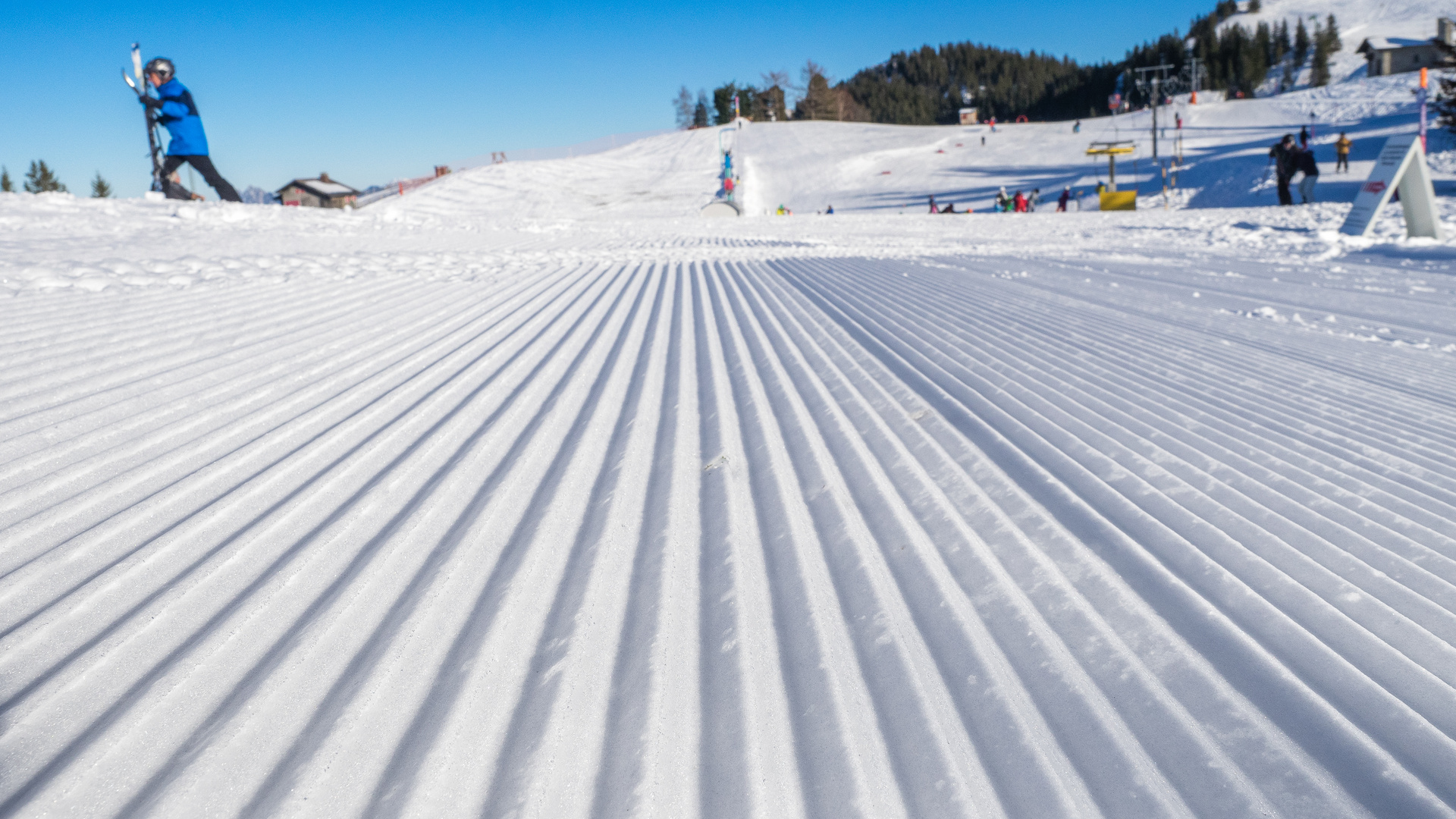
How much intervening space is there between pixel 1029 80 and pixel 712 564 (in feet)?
353

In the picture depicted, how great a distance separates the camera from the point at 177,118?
10023 mm

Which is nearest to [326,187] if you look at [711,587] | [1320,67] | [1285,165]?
[1285,165]

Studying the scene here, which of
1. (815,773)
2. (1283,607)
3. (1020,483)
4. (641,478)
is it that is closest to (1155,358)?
(1020,483)

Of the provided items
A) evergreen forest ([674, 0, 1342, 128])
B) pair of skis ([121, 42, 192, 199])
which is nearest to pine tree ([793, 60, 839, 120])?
evergreen forest ([674, 0, 1342, 128])

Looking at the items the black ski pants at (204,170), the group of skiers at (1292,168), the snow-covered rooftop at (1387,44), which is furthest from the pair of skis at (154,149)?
the snow-covered rooftop at (1387,44)

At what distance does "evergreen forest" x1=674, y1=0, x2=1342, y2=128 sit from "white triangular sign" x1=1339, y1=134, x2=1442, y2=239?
52468 millimetres

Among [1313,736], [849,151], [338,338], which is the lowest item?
[1313,736]

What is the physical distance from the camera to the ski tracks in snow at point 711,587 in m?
1.19

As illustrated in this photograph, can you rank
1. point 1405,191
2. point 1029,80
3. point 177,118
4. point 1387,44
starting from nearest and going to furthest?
1. point 1405,191
2. point 177,118
3. point 1387,44
4. point 1029,80

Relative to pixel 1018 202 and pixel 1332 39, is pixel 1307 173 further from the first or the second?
pixel 1332 39

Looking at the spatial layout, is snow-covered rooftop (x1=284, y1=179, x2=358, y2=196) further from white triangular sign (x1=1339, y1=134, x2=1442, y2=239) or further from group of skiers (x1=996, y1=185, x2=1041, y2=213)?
white triangular sign (x1=1339, y1=134, x2=1442, y2=239)

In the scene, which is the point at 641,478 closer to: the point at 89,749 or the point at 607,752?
the point at 607,752

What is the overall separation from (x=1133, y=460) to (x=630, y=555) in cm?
160

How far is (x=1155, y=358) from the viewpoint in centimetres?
385
